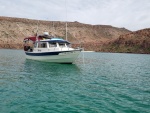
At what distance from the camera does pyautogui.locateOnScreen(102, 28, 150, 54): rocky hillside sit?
112 m

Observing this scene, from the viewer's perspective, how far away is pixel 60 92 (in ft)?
49.3

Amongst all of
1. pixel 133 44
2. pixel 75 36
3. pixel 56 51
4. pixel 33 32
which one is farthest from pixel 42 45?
pixel 75 36

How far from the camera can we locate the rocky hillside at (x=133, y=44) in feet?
367

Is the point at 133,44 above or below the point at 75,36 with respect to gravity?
below

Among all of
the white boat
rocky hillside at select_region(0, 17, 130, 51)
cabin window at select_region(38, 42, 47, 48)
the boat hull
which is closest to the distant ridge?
rocky hillside at select_region(0, 17, 130, 51)

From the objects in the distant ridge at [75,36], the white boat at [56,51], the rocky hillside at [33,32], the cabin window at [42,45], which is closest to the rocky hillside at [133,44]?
the distant ridge at [75,36]

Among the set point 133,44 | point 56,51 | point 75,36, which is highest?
point 75,36

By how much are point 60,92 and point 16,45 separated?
12251 centimetres

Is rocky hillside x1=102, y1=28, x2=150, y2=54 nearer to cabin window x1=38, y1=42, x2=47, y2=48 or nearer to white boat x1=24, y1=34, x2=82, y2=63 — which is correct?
cabin window x1=38, y1=42, x2=47, y2=48

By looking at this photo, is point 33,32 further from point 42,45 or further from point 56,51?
point 56,51

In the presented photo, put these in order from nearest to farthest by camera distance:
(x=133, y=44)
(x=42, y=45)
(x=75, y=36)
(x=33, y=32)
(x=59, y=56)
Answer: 1. (x=59, y=56)
2. (x=42, y=45)
3. (x=133, y=44)
4. (x=33, y=32)
5. (x=75, y=36)

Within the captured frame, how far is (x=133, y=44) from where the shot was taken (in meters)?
117

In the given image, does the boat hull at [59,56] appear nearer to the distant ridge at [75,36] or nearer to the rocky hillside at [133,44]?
the distant ridge at [75,36]

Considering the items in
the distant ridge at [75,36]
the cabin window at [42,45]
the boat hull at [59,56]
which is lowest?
the boat hull at [59,56]
